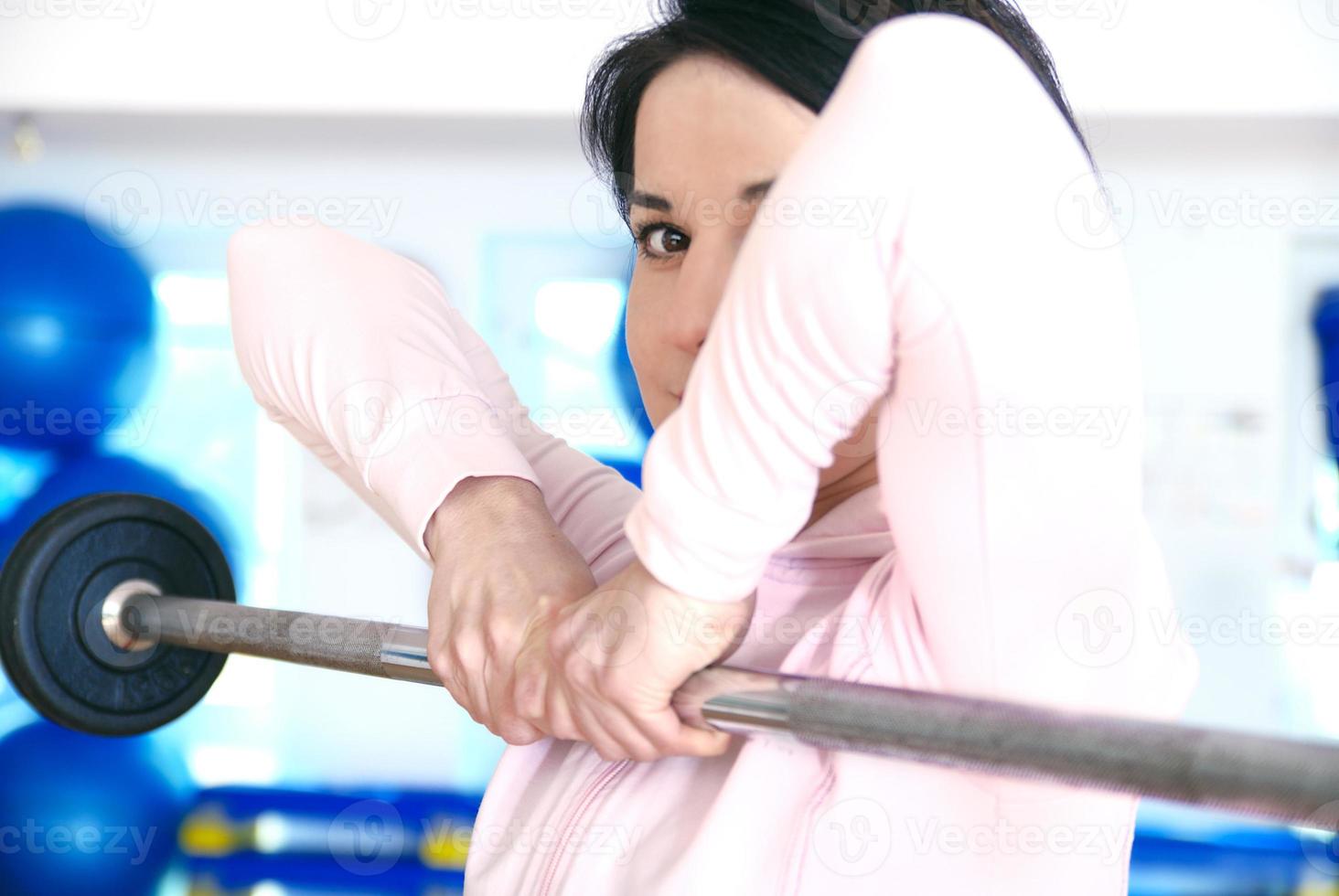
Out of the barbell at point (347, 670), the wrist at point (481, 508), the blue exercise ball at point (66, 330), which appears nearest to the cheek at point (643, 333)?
the wrist at point (481, 508)

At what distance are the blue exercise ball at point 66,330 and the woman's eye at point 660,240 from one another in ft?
5.95

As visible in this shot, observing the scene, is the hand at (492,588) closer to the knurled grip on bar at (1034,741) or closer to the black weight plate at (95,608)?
the knurled grip on bar at (1034,741)

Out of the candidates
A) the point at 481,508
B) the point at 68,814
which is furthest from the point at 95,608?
the point at 68,814

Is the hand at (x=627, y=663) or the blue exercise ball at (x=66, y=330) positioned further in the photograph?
the blue exercise ball at (x=66, y=330)

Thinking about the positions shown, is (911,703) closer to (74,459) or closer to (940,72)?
(940,72)

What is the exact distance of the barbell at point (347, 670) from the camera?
48cm

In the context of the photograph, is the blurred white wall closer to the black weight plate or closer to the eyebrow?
the black weight plate

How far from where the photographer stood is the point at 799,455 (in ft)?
1.64

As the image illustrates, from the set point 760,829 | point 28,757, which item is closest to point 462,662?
point 760,829

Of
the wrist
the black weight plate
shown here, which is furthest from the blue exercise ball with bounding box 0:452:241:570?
the wrist

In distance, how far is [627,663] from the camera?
1.92 feet

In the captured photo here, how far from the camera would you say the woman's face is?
711 mm

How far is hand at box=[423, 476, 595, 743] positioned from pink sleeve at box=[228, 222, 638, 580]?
0.03 meters

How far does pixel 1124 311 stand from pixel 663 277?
37 cm
